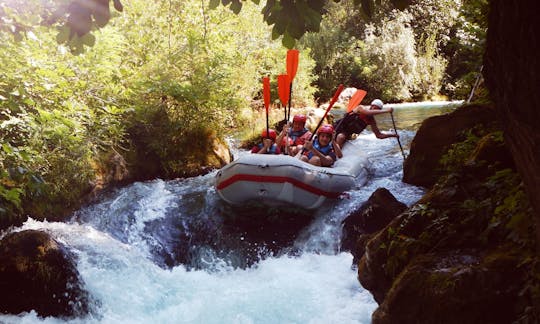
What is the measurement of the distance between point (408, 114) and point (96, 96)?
10532 mm

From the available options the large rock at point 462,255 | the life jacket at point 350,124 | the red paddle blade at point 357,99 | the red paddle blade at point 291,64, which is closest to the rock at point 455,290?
the large rock at point 462,255

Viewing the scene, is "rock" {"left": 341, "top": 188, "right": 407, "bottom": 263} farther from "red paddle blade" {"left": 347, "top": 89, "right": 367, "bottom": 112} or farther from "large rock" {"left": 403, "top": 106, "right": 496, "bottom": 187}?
"red paddle blade" {"left": 347, "top": 89, "right": 367, "bottom": 112}

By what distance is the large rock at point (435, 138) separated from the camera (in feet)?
16.1

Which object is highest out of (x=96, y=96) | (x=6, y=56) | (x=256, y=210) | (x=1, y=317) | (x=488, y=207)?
(x=6, y=56)

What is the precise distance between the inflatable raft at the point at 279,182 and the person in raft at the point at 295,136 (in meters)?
0.90

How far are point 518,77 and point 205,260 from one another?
4439mm

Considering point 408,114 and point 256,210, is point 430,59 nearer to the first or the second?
point 408,114

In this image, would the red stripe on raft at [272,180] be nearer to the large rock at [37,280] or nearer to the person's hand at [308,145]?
the person's hand at [308,145]

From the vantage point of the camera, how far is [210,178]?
710 cm

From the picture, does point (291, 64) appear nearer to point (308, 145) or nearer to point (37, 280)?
point (308, 145)

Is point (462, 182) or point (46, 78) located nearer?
point (462, 182)

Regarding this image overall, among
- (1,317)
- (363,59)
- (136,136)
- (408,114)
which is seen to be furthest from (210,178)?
(363,59)

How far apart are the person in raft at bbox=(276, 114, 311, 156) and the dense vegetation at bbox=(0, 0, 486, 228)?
1.20 meters

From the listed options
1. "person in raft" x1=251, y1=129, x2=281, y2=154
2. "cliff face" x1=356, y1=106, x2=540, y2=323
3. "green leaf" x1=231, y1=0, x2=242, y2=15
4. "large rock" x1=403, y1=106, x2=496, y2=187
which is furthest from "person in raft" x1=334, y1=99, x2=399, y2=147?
"green leaf" x1=231, y1=0, x2=242, y2=15
